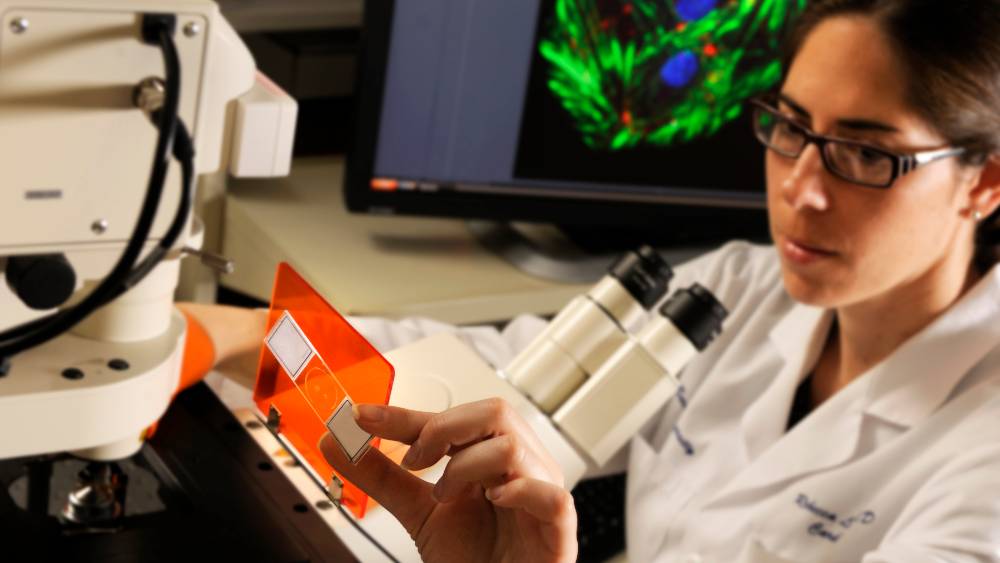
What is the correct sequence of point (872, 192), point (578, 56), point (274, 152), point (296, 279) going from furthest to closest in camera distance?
1. point (578, 56)
2. point (872, 192)
3. point (274, 152)
4. point (296, 279)

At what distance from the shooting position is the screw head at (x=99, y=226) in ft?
2.78

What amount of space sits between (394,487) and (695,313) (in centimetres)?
44

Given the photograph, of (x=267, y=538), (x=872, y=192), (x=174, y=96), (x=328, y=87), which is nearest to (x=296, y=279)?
(x=174, y=96)

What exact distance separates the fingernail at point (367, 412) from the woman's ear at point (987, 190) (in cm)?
87

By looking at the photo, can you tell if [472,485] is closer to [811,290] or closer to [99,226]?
[99,226]

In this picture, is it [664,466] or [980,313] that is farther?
[664,466]

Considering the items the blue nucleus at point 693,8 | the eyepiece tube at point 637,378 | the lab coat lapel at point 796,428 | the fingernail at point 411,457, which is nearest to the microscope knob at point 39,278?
the fingernail at point 411,457

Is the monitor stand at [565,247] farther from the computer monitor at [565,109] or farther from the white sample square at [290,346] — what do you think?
the white sample square at [290,346]

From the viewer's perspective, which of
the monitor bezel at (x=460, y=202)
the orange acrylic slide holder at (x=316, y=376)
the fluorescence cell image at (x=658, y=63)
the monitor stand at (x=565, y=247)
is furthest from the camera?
the monitor stand at (x=565, y=247)

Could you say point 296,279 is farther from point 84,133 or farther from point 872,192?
point 872,192

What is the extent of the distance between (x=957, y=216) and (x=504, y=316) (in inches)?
28.9

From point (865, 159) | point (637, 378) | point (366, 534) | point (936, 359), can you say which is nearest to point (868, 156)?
point (865, 159)

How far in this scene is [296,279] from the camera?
2.63 feet

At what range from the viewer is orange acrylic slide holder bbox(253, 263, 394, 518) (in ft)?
2.51
